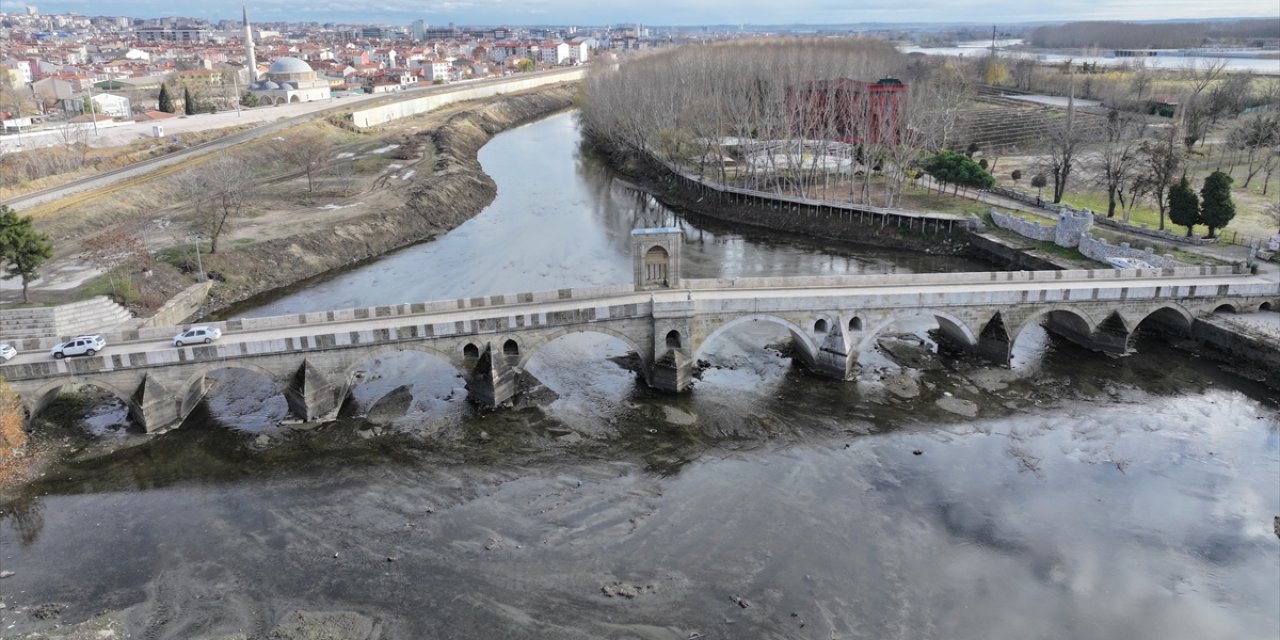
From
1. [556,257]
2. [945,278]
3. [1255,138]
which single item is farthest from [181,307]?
[1255,138]

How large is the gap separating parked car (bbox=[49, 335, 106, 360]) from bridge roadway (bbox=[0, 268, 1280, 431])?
44 cm

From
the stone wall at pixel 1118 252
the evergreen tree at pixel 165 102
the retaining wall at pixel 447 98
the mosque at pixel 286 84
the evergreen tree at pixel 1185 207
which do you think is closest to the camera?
the stone wall at pixel 1118 252

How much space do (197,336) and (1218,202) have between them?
186ft

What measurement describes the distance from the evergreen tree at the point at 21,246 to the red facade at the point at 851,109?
167ft

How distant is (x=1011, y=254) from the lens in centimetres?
5428

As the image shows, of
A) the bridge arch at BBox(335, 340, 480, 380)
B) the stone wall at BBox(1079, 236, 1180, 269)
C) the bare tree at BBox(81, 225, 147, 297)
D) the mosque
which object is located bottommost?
the bridge arch at BBox(335, 340, 480, 380)

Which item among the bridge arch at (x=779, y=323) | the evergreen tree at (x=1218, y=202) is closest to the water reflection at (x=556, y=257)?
the evergreen tree at (x=1218, y=202)

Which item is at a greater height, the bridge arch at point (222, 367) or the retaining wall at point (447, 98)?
the retaining wall at point (447, 98)

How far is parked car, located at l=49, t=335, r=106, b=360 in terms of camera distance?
33219 mm

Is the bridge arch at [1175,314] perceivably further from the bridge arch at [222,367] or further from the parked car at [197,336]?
the parked car at [197,336]

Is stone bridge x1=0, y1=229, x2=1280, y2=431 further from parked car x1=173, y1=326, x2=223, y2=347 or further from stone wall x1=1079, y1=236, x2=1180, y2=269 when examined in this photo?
stone wall x1=1079, y1=236, x2=1180, y2=269

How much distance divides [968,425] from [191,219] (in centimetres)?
5579

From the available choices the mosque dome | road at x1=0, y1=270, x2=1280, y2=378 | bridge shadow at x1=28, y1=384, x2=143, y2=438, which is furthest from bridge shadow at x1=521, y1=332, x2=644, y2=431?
the mosque dome

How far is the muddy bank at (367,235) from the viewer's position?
52094 millimetres
